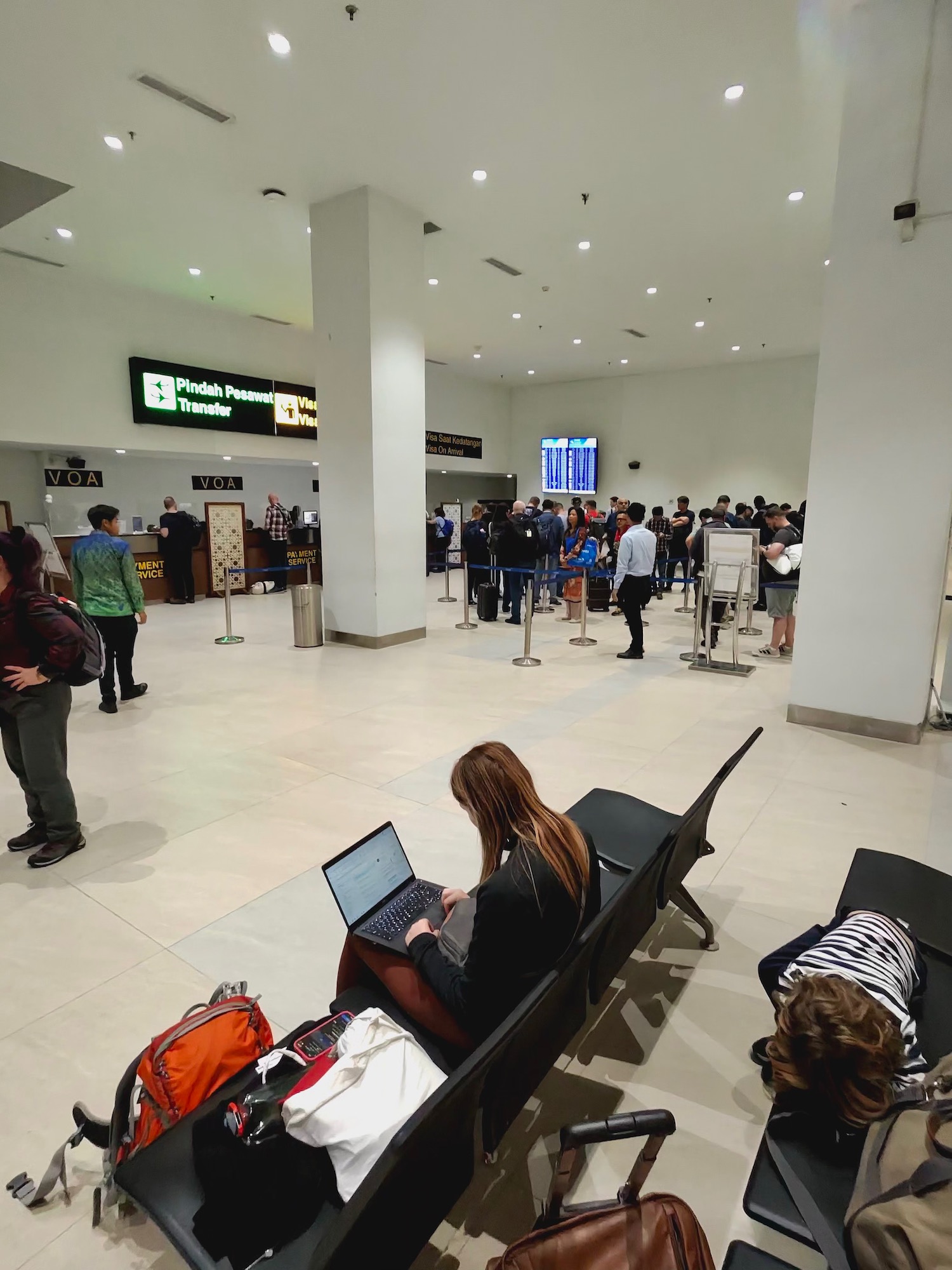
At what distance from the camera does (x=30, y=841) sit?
134 inches

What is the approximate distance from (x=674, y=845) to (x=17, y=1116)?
6.80 ft

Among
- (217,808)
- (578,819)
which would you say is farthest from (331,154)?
(578,819)

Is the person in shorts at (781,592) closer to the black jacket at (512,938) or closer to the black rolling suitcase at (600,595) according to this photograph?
the black rolling suitcase at (600,595)

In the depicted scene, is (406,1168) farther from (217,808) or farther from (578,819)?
(217,808)

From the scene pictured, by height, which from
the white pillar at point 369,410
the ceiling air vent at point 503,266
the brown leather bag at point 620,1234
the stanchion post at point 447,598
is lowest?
the stanchion post at point 447,598

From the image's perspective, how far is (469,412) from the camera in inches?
704

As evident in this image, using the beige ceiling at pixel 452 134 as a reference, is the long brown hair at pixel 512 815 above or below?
below

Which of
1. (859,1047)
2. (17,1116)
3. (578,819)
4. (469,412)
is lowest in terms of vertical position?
(17,1116)

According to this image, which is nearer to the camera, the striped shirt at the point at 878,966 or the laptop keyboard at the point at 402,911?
the striped shirt at the point at 878,966

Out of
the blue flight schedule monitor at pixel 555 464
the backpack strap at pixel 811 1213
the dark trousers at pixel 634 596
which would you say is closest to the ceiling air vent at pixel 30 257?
the dark trousers at pixel 634 596

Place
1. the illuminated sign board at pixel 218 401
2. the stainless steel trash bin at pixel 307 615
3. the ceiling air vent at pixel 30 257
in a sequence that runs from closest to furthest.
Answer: the stainless steel trash bin at pixel 307 615, the ceiling air vent at pixel 30 257, the illuminated sign board at pixel 218 401

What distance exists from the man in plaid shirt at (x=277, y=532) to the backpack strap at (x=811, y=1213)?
12294 mm

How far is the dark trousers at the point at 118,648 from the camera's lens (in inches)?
223

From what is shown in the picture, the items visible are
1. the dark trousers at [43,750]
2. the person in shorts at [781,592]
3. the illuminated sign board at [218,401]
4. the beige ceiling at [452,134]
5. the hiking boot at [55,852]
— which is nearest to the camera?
the dark trousers at [43,750]
